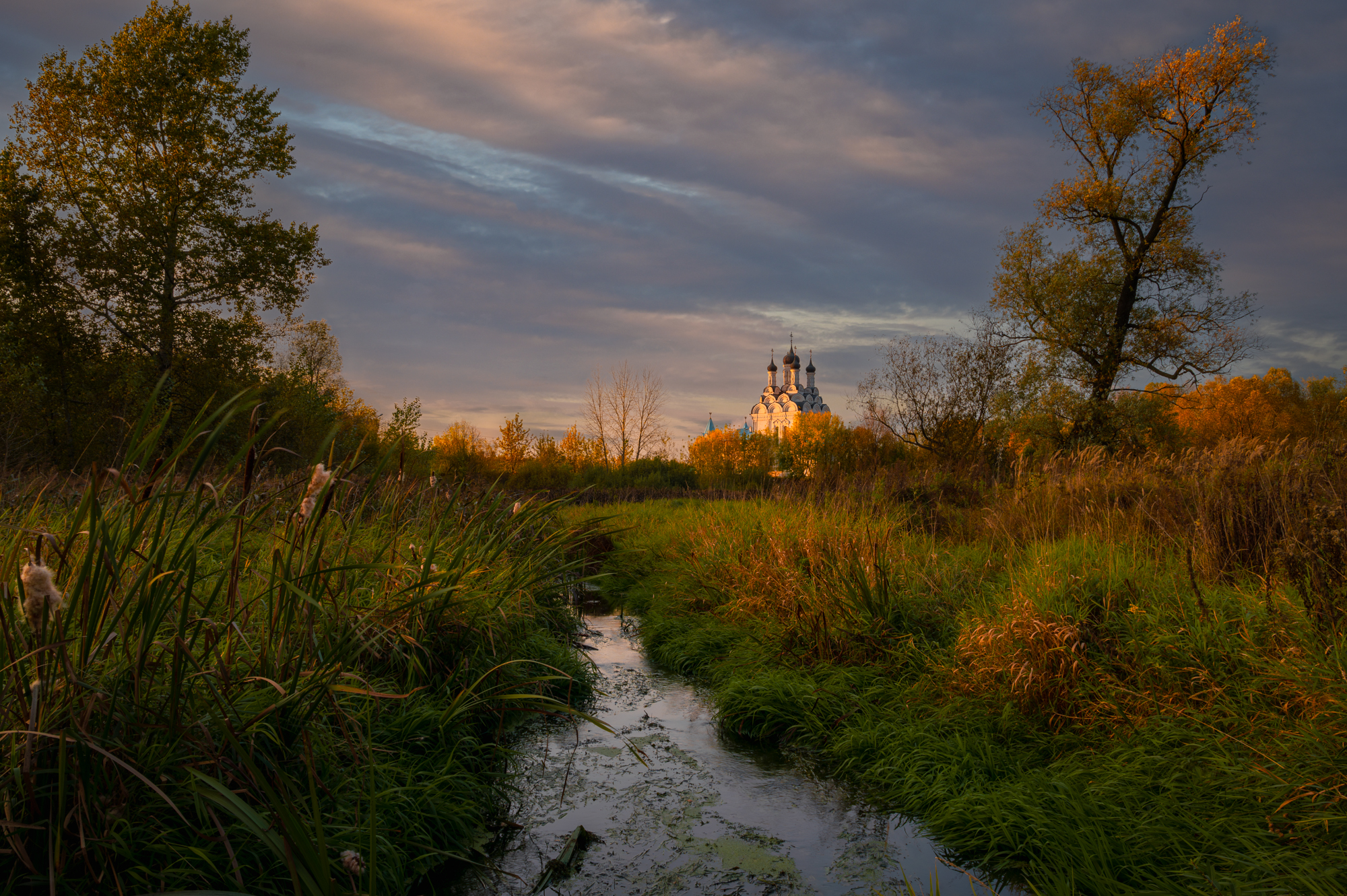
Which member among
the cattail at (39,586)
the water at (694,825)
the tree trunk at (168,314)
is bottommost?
the water at (694,825)

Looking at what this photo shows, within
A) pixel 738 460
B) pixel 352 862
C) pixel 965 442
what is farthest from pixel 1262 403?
pixel 352 862

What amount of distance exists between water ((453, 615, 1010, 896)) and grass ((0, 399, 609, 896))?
297 mm

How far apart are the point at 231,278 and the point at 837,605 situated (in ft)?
64.3

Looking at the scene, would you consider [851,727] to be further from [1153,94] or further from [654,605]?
[1153,94]

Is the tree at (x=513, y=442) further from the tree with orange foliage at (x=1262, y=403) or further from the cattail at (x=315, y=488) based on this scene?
the tree with orange foliage at (x=1262, y=403)

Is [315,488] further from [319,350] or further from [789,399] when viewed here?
[789,399]

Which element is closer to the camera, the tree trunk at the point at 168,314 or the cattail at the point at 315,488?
the cattail at the point at 315,488

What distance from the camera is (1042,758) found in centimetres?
342

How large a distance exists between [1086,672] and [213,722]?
13.0 feet

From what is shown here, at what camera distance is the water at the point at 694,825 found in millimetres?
2619

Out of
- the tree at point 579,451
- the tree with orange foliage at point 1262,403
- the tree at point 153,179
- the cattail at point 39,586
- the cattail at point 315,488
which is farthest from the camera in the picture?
the tree with orange foliage at point 1262,403

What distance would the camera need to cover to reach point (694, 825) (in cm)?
305

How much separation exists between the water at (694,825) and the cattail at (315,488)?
5.04 ft

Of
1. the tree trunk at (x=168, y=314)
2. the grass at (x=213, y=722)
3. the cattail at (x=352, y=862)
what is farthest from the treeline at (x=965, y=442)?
the tree trunk at (x=168, y=314)
